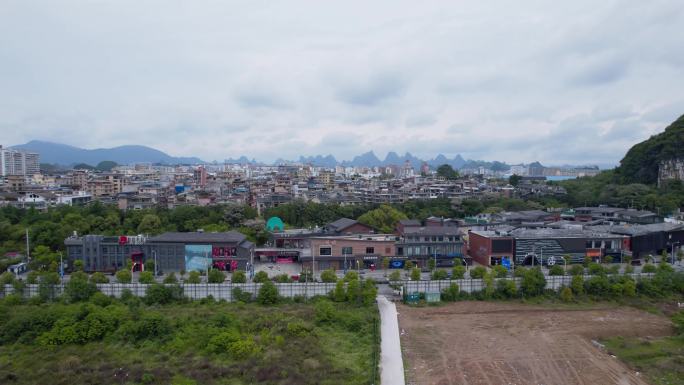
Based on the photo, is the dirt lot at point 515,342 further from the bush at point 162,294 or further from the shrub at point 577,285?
the bush at point 162,294

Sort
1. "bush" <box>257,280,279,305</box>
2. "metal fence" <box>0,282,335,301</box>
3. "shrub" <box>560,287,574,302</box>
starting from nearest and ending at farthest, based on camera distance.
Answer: "bush" <box>257,280,279,305</box>, "metal fence" <box>0,282,335,301</box>, "shrub" <box>560,287,574,302</box>

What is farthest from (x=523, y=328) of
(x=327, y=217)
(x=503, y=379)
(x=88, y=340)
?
(x=327, y=217)

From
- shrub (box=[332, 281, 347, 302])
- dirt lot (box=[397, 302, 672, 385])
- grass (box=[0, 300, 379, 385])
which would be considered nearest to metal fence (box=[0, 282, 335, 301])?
shrub (box=[332, 281, 347, 302])

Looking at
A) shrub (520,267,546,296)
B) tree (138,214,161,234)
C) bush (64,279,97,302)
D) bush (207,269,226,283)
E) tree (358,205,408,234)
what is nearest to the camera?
bush (64,279,97,302)

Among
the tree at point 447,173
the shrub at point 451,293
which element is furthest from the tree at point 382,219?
the tree at point 447,173

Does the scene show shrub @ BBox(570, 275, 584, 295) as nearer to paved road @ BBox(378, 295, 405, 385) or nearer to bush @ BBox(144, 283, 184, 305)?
paved road @ BBox(378, 295, 405, 385)

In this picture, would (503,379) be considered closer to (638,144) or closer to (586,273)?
(586,273)
